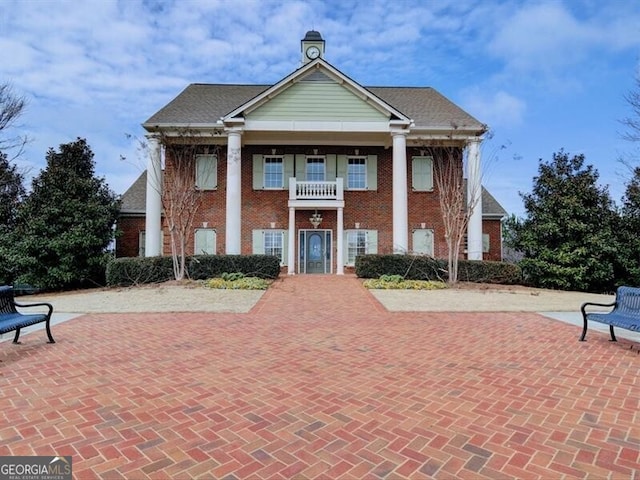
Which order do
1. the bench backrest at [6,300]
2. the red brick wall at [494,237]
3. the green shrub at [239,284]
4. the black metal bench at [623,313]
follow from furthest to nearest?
the red brick wall at [494,237], the green shrub at [239,284], the bench backrest at [6,300], the black metal bench at [623,313]

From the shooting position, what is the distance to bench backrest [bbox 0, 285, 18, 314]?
6.03 m

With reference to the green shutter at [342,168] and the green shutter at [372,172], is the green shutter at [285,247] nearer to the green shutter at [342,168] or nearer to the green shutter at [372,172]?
the green shutter at [342,168]

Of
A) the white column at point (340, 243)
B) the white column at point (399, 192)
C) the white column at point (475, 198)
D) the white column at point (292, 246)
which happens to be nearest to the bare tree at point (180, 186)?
the white column at point (292, 246)

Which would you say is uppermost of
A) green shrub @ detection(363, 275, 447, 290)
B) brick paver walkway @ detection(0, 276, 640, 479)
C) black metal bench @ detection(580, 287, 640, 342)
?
black metal bench @ detection(580, 287, 640, 342)

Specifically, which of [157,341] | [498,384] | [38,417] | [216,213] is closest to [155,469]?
[38,417]

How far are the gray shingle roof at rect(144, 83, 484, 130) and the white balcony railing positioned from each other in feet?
16.4

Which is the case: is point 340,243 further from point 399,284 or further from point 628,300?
point 628,300

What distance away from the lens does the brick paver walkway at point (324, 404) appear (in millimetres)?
2824

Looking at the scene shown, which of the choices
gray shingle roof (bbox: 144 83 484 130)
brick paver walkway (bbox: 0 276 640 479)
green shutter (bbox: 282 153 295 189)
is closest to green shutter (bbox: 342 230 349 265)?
green shutter (bbox: 282 153 295 189)

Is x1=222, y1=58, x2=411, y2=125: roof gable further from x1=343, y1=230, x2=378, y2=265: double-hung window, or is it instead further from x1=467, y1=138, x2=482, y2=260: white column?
x1=343, y1=230, x2=378, y2=265: double-hung window

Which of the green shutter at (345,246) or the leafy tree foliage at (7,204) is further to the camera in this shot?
the green shutter at (345,246)

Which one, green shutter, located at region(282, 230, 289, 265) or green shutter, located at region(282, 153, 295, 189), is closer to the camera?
green shutter, located at region(282, 230, 289, 265)

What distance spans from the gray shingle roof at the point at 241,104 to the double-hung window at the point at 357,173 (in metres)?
3.42

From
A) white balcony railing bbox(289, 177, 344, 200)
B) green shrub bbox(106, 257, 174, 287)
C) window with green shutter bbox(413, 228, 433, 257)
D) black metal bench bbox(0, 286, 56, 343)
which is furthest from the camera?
window with green shutter bbox(413, 228, 433, 257)
